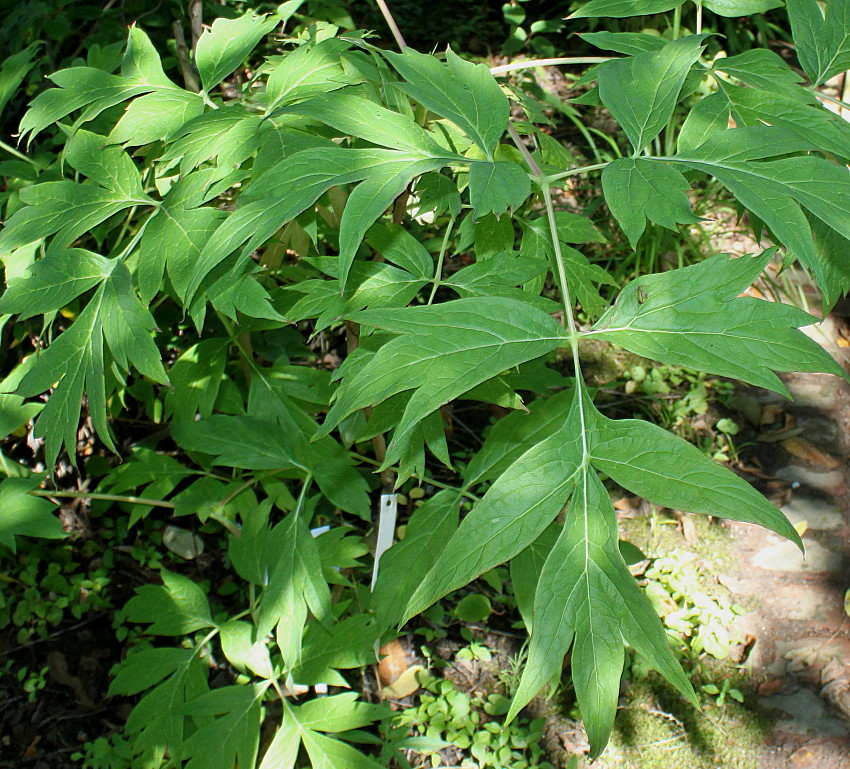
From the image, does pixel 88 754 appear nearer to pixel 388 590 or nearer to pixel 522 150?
pixel 388 590

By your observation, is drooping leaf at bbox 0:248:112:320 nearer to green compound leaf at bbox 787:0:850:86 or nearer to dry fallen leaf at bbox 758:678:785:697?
green compound leaf at bbox 787:0:850:86

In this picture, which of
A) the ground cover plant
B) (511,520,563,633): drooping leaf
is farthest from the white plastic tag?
(511,520,563,633): drooping leaf

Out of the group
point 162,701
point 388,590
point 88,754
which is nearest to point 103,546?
point 88,754

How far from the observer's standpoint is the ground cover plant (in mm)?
979

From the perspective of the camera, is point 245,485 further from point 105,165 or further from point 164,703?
point 105,165

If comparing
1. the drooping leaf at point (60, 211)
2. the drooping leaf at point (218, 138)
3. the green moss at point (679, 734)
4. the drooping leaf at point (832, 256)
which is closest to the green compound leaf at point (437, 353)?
the drooping leaf at point (218, 138)

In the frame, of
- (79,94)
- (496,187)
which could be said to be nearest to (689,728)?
(496,187)

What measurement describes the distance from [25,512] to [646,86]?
4.81 feet

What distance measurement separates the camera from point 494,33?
4184 millimetres

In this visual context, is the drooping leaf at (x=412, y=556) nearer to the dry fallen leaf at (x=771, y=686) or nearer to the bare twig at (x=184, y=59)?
the bare twig at (x=184, y=59)


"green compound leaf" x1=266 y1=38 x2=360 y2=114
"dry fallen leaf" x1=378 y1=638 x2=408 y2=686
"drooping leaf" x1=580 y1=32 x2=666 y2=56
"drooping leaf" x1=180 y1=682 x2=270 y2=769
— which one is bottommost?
"dry fallen leaf" x1=378 y1=638 x2=408 y2=686

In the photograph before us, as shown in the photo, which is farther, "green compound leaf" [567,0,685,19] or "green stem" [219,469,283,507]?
"green stem" [219,469,283,507]

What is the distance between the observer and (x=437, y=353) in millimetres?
986

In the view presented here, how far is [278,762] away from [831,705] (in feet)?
4.89
